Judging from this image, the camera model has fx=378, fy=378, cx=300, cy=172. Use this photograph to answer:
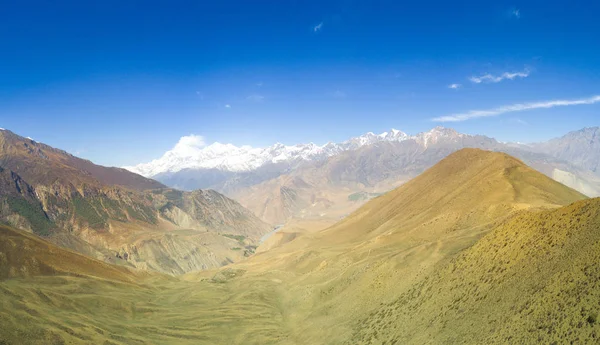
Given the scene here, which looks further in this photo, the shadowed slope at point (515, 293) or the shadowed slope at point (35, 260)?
the shadowed slope at point (35, 260)

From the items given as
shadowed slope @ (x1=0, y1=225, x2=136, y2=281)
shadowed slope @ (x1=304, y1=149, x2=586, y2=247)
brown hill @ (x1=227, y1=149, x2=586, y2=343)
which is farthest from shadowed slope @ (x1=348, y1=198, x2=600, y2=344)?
shadowed slope @ (x1=0, y1=225, x2=136, y2=281)

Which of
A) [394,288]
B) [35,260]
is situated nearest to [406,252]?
[394,288]

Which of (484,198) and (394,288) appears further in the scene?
(484,198)

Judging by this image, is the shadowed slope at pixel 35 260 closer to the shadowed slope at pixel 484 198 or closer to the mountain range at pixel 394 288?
the mountain range at pixel 394 288

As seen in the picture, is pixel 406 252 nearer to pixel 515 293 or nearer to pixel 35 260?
pixel 515 293

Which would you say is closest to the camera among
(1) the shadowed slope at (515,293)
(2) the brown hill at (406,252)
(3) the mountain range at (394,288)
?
(1) the shadowed slope at (515,293)

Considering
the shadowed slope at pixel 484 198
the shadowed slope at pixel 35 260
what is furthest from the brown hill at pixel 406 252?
the shadowed slope at pixel 35 260

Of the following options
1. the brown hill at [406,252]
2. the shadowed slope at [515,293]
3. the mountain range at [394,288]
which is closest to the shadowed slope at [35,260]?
the mountain range at [394,288]

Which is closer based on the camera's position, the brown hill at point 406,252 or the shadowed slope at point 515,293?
the shadowed slope at point 515,293

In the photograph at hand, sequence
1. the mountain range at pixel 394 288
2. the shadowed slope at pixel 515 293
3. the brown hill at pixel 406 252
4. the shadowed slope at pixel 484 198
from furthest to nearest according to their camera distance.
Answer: the shadowed slope at pixel 484 198 < the brown hill at pixel 406 252 < the mountain range at pixel 394 288 < the shadowed slope at pixel 515 293

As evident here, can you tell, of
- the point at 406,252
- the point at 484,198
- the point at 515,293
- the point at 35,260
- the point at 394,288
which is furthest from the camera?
the point at 484,198

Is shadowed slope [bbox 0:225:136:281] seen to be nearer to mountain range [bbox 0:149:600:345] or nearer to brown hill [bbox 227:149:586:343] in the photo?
mountain range [bbox 0:149:600:345]

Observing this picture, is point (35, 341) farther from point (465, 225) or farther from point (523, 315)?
point (465, 225)
